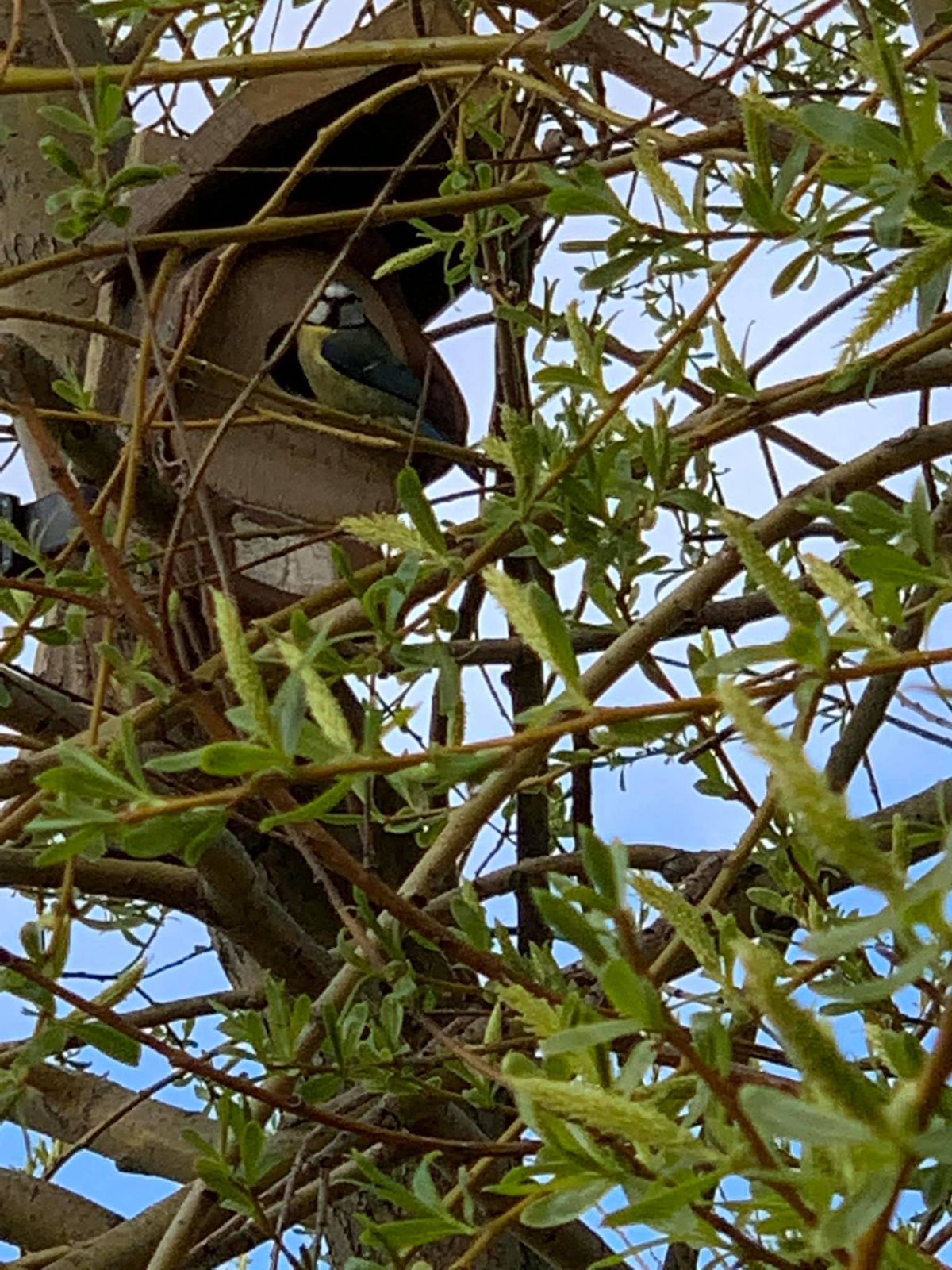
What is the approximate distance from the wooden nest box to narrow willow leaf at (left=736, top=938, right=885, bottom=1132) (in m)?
1.00

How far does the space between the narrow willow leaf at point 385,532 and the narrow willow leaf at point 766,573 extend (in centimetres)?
17

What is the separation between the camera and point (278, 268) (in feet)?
4.85

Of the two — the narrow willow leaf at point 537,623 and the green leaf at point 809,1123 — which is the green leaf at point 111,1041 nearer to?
the narrow willow leaf at point 537,623

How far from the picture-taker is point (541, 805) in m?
1.10

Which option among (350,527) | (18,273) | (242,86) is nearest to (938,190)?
(350,527)

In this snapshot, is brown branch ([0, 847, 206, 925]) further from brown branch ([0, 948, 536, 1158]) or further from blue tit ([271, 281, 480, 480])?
blue tit ([271, 281, 480, 480])

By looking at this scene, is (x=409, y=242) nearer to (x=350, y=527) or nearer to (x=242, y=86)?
(x=242, y=86)

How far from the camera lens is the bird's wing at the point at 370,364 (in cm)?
142

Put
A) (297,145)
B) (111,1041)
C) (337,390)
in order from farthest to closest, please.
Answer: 1. (337,390)
2. (297,145)
3. (111,1041)

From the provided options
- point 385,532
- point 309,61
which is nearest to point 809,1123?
point 385,532

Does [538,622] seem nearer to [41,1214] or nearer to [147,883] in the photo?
[147,883]

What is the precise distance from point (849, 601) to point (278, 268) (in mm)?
1224

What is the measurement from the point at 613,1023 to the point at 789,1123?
0.08 metres

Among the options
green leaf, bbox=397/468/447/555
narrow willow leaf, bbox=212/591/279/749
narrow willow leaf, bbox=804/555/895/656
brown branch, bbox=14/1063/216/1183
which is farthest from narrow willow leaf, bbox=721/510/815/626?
brown branch, bbox=14/1063/216/1183
